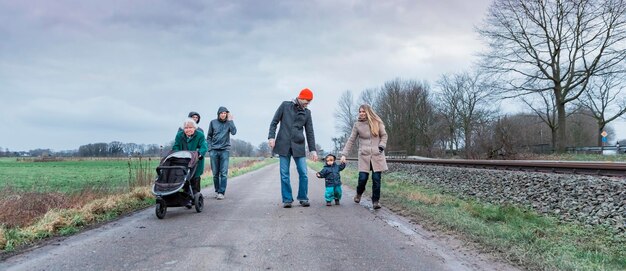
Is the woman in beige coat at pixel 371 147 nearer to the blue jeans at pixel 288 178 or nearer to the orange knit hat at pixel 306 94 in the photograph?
the blue jeans at pixel 288 178

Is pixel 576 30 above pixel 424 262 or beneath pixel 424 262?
above

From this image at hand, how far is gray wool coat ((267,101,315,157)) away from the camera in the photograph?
773 cm

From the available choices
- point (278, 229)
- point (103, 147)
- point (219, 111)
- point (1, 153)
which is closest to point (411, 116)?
point (219, 111)

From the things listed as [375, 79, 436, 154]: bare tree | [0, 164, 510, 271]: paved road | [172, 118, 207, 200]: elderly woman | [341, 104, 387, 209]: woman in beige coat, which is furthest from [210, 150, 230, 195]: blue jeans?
[375, 79, 436, 154]: bare tree

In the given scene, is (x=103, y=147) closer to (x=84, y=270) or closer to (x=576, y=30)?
(x=576, y=30)

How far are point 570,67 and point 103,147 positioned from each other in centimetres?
8208

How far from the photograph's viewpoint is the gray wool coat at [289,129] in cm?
773

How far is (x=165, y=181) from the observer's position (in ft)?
22.6

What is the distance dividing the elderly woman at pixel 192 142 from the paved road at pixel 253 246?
118cm

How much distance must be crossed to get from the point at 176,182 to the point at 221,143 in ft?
8.83

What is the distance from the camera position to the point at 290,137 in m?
7.78

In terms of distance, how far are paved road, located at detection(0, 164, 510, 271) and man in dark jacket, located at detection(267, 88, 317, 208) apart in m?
1.12

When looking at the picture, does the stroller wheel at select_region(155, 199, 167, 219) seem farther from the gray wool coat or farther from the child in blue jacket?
the child in blue jacket

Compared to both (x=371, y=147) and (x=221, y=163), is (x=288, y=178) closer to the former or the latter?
(x=371, y=147)
